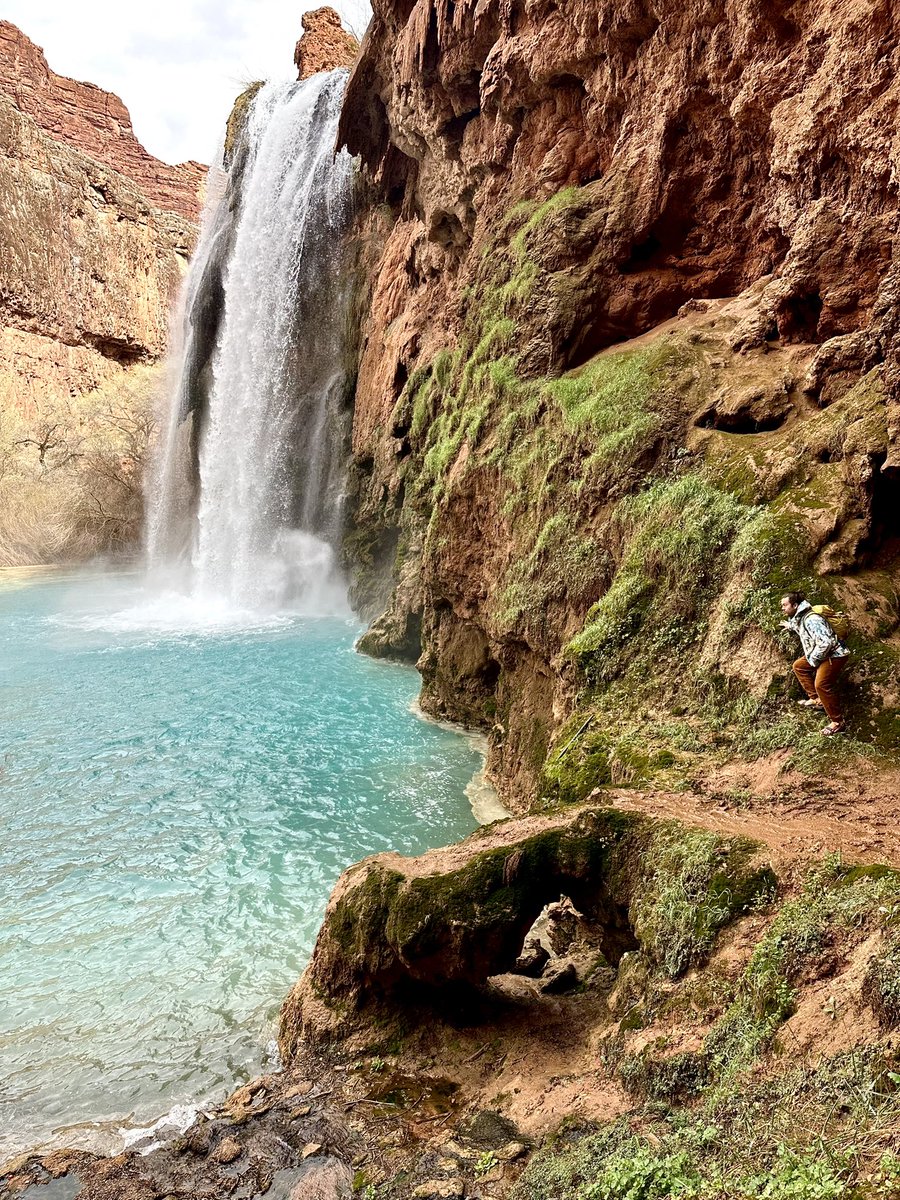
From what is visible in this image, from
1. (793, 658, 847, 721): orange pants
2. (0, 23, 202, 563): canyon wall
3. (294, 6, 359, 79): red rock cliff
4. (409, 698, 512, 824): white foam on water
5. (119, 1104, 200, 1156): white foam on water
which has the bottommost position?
(119, 1104, 200, 1156): white foam on water

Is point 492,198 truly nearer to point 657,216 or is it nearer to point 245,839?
point 657,216

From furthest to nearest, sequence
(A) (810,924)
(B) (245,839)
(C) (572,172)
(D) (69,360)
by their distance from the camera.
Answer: (D) (69,360) < (C) (572,172) < (B) (245,839) < (A) (810,924)

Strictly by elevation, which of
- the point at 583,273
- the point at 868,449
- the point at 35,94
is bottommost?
the point at 868,449

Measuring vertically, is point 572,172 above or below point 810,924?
above

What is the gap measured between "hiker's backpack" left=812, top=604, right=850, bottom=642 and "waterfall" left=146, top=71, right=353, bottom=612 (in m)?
17.4

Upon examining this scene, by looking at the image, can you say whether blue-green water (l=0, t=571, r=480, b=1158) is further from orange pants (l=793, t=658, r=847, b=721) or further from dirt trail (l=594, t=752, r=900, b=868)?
orange pants (l=793, t=658, r=847, b=721)

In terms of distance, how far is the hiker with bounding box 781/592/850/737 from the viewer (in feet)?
15.9

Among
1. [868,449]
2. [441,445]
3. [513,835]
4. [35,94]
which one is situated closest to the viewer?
[513,835]

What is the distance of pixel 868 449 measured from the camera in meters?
5.56

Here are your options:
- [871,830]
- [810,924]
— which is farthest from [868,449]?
[810,924]

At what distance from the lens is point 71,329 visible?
4141cm

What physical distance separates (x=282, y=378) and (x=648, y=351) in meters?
17.7

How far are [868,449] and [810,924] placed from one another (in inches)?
155

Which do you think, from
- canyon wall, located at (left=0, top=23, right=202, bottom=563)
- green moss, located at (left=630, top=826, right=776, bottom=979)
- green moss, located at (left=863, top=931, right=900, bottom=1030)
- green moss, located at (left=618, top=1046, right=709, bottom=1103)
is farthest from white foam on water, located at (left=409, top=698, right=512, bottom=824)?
canyon wall, located at (left=0, top=23, right=202, bottom=563)
